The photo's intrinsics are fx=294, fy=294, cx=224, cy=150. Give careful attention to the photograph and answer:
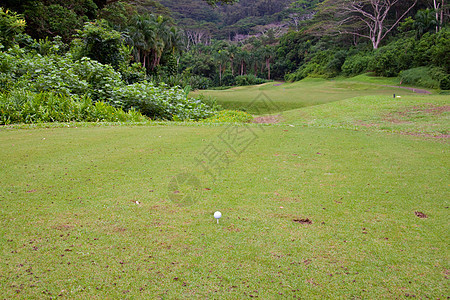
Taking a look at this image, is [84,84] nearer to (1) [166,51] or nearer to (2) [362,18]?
(1) [166,51]

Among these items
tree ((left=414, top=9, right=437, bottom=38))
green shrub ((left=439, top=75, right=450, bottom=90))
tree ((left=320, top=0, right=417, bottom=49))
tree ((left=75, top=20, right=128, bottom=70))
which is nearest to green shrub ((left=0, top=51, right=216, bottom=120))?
tree ((left=75, top=20, right=128, bottom=70))

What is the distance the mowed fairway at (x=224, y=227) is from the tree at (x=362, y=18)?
45112 mm

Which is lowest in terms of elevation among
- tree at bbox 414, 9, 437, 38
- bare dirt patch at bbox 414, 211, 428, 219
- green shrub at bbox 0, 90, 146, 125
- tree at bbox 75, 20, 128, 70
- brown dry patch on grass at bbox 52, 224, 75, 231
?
bare dirt patch at bbox 414, 211, 428, 219

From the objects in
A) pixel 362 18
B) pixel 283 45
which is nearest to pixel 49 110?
pixel 362 18

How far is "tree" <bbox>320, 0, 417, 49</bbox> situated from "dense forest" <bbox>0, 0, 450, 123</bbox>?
0.19 meters

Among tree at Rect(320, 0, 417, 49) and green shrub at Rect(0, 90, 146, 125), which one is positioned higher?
tree at Rect(320, 0, 417, 49)

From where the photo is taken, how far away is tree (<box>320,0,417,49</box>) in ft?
139

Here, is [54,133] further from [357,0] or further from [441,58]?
[357,0]

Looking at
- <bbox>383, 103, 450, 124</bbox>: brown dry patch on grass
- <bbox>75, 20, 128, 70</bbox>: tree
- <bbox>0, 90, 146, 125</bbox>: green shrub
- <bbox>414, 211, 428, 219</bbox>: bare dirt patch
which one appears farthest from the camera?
<bbox>75, 20, 128, 70</bbox>: tree

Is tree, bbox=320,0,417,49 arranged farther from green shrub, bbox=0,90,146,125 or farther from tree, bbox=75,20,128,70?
green shrub, bbox=0,90,146,125

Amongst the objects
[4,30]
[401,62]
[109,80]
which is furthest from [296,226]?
[401,62]

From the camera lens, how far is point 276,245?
103 inches

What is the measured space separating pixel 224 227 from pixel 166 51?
3277 centimetres

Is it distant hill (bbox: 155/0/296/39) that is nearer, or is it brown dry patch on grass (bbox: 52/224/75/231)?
brown dry patch on grass (bbox: 52/224/75/231)
